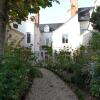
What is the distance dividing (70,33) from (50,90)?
33.3m

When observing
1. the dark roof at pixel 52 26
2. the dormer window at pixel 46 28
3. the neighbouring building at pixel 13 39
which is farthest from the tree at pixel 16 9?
the dark roof at pixel 52 26

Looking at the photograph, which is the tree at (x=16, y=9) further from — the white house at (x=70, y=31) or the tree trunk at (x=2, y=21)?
the white house at (x=70, y=31)

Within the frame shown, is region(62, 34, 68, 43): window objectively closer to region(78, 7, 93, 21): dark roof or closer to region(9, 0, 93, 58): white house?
region(9, 0, 93, 58): white house

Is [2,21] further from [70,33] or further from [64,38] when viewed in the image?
[64,38]

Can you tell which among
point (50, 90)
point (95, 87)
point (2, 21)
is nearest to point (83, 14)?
point (50, 90)

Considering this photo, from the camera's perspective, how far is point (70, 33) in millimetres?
48094

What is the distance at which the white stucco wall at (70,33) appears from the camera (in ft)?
155

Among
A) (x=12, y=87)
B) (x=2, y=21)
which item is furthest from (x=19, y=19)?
(x=12, y=87)

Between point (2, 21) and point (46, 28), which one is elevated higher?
point (46, 28)

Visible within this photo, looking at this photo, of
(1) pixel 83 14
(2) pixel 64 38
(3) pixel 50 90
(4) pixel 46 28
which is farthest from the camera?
(4) pixel 46 28

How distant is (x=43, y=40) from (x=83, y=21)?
11555 millimetres

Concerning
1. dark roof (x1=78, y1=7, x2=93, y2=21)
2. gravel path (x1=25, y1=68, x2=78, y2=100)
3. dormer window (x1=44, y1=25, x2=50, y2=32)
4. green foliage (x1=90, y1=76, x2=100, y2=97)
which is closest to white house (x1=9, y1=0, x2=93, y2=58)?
dark roof (x1=78, y1=7, x2=93, y2=21)

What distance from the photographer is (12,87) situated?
9383 mm

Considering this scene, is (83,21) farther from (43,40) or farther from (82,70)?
(82,70)
